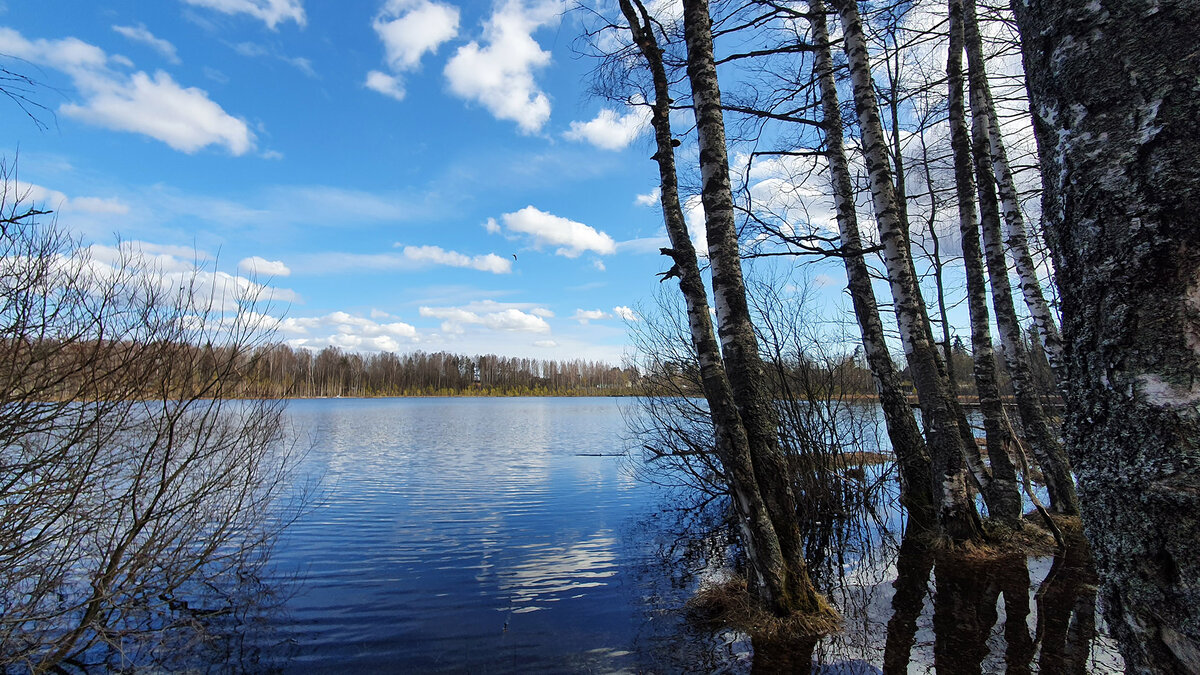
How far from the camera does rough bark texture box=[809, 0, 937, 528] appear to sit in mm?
7516

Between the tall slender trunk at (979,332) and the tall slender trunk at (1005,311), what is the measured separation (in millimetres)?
165

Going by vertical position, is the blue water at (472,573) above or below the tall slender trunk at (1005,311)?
below

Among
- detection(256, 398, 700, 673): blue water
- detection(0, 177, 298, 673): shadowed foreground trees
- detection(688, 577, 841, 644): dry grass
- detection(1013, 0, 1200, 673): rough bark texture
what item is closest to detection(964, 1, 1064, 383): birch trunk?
detection(688, 577, 841, 644): dry grass

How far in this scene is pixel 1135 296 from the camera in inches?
38.9

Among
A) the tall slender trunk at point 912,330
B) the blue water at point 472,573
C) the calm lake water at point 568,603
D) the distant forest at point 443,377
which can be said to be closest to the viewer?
the calm lake water at point 568,603

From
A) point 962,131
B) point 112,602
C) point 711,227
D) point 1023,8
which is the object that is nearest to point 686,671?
point 711,227

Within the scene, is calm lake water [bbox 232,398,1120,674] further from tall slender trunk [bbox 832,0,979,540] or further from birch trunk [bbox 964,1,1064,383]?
birch trunk [bbox 964,1,1064,383]

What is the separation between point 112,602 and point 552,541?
5700 mm

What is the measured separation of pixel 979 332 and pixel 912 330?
5.77ft

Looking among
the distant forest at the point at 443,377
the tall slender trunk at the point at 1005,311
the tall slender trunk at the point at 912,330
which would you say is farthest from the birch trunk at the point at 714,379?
the distant forest at the point at 443,377

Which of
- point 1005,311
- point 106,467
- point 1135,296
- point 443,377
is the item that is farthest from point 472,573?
point 443,377

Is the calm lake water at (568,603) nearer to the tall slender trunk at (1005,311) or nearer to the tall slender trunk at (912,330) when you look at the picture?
the tall slender trunk at (912,330)

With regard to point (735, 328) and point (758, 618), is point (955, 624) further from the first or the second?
point (735, 328)

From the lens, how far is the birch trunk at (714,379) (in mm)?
4629
